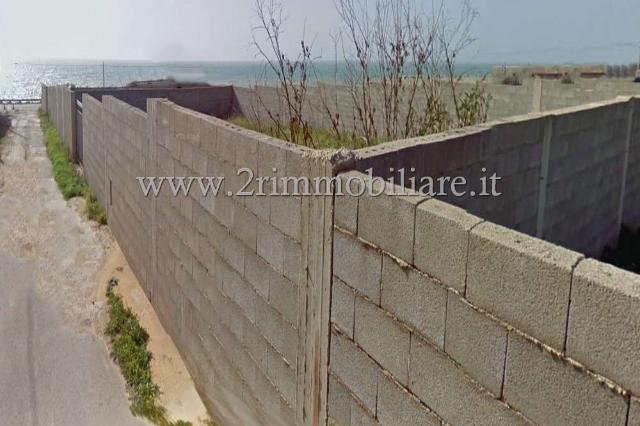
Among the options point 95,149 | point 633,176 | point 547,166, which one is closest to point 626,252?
point 633,176

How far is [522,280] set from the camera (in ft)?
5.50

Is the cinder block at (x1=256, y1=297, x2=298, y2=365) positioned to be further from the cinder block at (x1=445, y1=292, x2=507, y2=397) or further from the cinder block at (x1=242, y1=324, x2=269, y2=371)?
the cinder block at (x1=445, y1=292, x2=507, y2=397)

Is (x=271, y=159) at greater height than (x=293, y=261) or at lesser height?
greater

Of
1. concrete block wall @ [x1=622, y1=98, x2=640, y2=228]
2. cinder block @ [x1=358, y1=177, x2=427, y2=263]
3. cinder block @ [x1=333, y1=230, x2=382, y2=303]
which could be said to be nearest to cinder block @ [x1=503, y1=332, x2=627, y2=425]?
cinder block @ [x1=358, y1=177, x2=427, y2=263]

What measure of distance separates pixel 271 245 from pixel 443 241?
1.49m

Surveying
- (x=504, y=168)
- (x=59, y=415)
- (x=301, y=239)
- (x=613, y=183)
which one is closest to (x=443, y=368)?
(x=301, y=239)

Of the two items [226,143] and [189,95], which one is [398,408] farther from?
[189,95]

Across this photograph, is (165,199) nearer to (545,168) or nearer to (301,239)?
(301,239)

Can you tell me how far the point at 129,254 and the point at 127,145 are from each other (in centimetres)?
135

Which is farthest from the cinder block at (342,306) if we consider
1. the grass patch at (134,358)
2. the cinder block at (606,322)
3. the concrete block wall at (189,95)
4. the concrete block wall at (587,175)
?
the concrete block wall at (189,95)

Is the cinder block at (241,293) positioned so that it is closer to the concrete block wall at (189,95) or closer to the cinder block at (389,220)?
the cinder block at (389,220)

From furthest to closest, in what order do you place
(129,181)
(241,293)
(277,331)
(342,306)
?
(129,181) < (241,293) < (277,331) < (342,306)

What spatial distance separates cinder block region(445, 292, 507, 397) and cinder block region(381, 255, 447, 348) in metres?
0.05

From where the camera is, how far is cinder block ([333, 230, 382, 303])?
7.84ft
